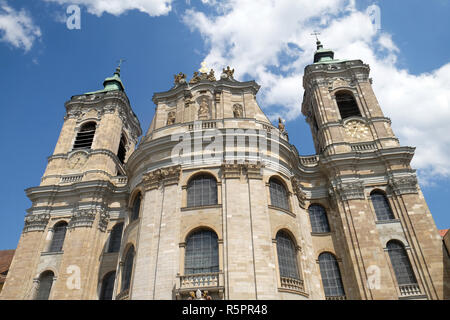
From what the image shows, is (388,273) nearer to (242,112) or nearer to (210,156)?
(210,156)

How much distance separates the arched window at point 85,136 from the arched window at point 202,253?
14865 mm

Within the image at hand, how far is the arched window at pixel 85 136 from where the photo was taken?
27.6 m

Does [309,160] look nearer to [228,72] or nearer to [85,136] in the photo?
[228,72]

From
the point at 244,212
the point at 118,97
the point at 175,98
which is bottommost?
the point at 244,212

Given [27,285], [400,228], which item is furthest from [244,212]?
[27,285]

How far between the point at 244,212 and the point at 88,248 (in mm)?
10428

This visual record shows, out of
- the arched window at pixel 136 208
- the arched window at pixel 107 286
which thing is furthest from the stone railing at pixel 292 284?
the arched window at pixel 107 286

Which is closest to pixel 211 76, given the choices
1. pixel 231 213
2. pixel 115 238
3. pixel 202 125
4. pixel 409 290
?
pixel 202 125

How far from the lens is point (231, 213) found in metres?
16.7

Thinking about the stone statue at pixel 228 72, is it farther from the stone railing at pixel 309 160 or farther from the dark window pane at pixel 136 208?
the dark window pane at pixel 136 208

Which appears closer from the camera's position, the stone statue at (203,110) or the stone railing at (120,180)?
the stone statue at (203,110)
